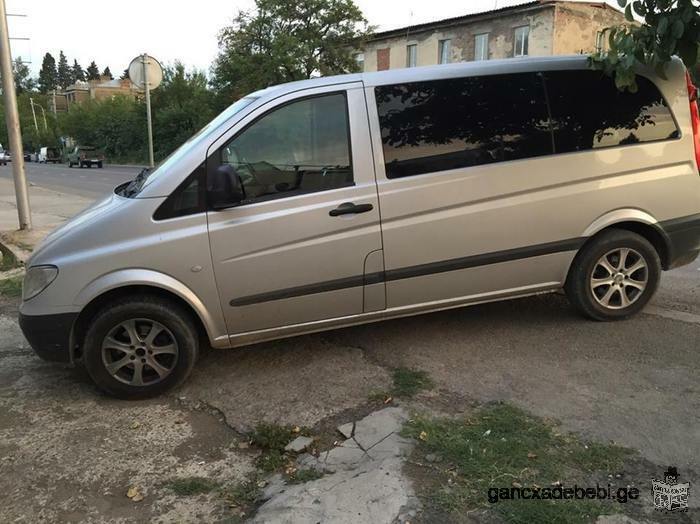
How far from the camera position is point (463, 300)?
423 cm

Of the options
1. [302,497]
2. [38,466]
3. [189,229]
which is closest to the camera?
[302,497]

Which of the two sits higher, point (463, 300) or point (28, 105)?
point (28, 105)

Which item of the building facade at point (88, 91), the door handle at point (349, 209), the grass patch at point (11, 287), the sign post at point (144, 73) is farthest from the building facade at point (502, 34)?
the building facade at point (88, 91)

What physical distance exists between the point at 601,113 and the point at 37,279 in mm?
3951

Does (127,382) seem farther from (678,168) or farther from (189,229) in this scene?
(678,168)

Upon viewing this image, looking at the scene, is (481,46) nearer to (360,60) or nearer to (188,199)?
(360,60)

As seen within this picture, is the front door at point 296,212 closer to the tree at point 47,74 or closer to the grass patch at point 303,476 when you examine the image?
the grass patch at point 303,476

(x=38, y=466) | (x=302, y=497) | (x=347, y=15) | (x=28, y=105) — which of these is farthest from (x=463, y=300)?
(x=28, y=105)

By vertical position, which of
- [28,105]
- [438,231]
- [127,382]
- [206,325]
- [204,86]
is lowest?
[127,382]

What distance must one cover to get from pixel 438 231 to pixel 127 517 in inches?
97.4

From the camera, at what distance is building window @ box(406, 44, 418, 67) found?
123ft

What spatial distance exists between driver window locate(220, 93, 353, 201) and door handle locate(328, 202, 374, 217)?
0.45ft

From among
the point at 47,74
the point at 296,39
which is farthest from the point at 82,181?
the point at 47,74

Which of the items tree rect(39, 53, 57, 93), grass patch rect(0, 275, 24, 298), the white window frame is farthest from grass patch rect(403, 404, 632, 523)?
tree rect(39, 53, 57, 93)
